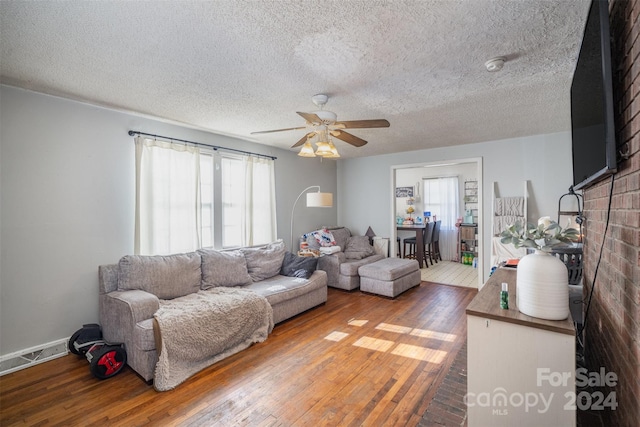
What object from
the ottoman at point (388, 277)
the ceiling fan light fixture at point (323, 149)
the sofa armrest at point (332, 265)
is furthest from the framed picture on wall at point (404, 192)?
the ceiling fan light fixture at point (323, 149)

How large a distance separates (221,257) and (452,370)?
264 centimetres

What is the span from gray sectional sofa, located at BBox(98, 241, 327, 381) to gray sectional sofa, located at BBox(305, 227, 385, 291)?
2.28ft

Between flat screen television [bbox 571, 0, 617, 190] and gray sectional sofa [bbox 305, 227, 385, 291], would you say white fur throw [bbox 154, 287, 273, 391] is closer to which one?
gray sectional sofa [bbox 305, 227, 385, 291]

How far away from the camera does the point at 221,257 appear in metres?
3.49

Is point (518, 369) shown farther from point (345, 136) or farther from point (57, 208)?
point (57, 208)

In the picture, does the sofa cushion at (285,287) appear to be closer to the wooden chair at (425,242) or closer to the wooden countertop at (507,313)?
the wooden countertop at (507,313)

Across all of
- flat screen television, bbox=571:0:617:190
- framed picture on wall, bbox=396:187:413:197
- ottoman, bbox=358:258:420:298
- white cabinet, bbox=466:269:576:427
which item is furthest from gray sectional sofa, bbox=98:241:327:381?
A: framed picture on wall, bbox=396:187:413:197

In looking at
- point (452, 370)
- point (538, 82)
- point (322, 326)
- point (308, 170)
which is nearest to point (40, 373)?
point (322, 326)

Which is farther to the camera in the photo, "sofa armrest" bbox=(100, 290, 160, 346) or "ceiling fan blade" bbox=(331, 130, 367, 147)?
"ceiling fan blade" bbox=(331, 130, 367, 147)

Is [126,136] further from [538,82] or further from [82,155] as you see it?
[538,82]

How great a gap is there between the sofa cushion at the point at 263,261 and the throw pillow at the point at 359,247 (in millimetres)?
1521

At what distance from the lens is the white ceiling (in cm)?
155

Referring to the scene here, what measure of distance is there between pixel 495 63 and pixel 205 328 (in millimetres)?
3059

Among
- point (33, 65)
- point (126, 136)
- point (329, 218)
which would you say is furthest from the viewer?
point (329, 218)
